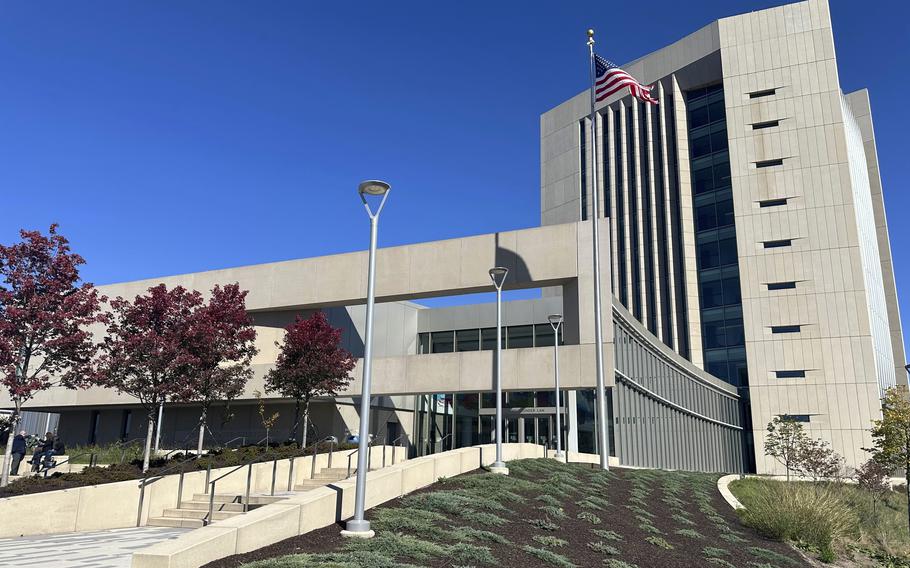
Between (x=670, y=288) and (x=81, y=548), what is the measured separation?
52.0 metres

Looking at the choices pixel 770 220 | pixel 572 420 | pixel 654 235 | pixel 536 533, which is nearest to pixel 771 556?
pixel 536 533

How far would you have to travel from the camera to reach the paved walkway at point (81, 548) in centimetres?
948

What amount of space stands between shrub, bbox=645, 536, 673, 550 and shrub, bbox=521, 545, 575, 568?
2592mm

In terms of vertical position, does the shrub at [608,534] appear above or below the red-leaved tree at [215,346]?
below

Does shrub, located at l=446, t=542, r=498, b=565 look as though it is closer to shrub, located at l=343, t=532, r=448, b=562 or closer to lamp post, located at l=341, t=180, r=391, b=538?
shrub, located at l=343, t=532, r=448, b=562

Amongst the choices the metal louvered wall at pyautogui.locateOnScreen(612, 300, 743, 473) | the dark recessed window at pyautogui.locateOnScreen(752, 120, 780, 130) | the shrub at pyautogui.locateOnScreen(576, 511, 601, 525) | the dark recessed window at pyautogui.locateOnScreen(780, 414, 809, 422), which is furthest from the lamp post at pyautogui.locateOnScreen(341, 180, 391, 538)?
the dark recessed window at pyautogui.locateOnScreen(752, 120, 780, 130)

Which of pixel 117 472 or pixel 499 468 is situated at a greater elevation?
pixel 499 468

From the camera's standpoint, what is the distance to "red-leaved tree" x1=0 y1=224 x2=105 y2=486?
1791 cm

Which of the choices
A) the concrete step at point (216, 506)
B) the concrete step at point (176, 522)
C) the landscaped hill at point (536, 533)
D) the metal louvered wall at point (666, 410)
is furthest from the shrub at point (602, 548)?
the metal louvered wall at point (666, 410)

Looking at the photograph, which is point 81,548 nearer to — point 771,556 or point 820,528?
point 771,556

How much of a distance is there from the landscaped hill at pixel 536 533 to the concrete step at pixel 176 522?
4546mm

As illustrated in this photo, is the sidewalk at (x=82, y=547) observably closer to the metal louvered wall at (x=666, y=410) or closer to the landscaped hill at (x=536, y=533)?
the landscaped hill at (x=536, y=533)

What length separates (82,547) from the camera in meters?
11.0

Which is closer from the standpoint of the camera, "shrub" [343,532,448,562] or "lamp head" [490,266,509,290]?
"shrub" [343,532,448,562]
